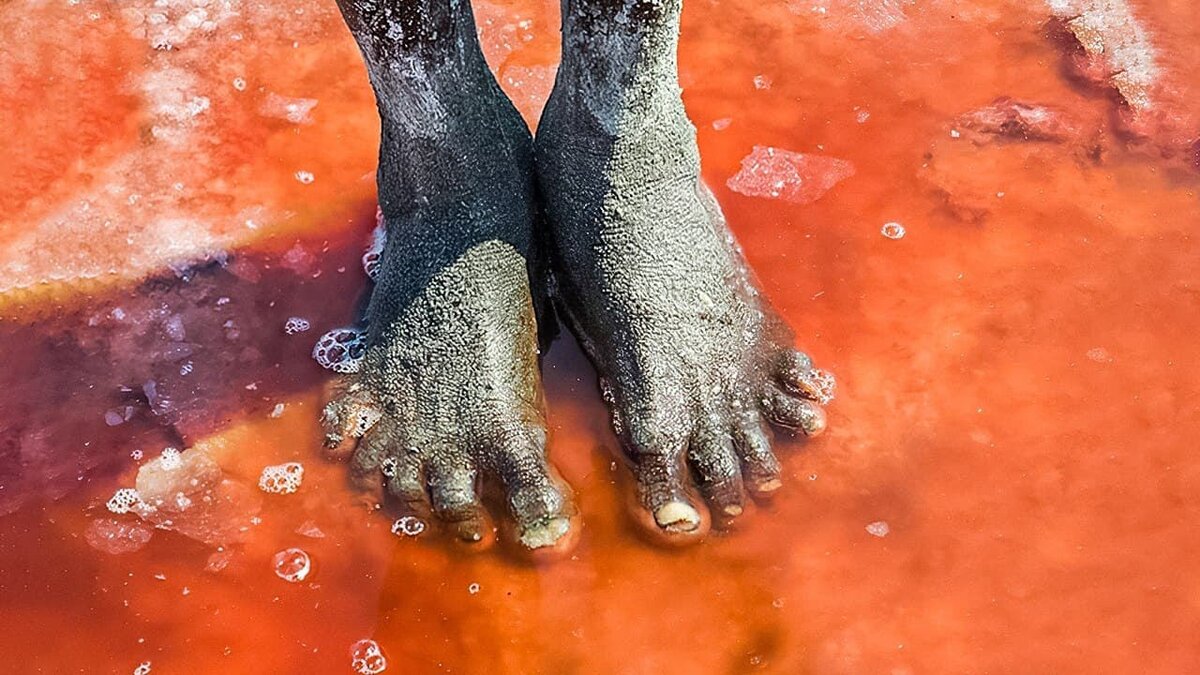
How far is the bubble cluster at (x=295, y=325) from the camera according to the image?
1710mm

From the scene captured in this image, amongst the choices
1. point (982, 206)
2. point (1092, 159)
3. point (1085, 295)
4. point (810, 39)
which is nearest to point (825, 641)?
point (1085, 295)

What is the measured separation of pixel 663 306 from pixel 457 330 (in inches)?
12.3

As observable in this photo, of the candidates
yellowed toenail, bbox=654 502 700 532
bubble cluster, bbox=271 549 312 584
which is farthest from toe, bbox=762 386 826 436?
bubble cluster, bbox=271 549 312 584

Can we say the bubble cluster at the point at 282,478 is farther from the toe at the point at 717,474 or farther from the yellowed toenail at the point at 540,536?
the toe at the point at 717,474

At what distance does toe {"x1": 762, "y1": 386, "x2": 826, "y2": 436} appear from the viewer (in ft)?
4.96

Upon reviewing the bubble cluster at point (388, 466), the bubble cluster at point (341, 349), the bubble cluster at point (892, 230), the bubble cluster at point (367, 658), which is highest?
the bubble cluster at point (892, 230)

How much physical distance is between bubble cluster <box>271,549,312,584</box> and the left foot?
1.65 feet

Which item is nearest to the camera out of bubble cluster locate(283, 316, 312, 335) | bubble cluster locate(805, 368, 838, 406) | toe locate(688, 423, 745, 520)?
toe locate(688, 423, 745, 520)

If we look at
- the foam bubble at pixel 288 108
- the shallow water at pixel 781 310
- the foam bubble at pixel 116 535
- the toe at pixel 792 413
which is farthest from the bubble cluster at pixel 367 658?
the foam bubble at pixel 288 108

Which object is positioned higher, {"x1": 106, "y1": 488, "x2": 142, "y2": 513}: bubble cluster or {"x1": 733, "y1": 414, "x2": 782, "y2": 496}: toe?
{"x1": 733, "y1": 414, "x2": 782, "y2": 496}: toe

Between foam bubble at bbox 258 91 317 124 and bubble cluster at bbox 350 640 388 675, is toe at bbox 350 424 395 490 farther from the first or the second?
foam bubble at bbox 258 91 317 124

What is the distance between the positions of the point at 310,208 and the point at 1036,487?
4.43ft

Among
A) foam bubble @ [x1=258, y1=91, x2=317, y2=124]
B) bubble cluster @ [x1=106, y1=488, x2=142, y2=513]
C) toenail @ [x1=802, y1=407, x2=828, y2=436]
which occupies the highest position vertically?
foam bubble @ [x1=258, y1=91, x2=317, y2=124]

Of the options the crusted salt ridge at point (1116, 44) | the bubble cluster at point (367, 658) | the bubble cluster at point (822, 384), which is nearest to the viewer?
the bubble cluster at point (367, 658)
